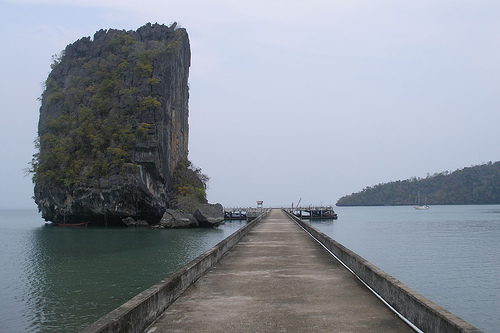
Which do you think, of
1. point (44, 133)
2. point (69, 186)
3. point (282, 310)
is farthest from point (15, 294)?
point (44, 133)

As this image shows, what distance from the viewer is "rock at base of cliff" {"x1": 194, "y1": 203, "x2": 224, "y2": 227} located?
5997 cm

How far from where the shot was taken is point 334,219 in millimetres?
93312

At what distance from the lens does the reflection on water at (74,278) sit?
14.0 meters

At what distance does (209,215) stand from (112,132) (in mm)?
18662

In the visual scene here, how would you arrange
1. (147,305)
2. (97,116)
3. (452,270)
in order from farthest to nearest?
(97,116), (452,270), (147,305)

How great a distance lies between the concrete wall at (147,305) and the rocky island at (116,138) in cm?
4655

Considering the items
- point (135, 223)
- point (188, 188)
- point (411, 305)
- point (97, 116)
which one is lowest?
point (135, 223)

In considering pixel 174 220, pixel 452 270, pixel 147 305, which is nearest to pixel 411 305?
pixel 147 305

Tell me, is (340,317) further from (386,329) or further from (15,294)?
(15,294)

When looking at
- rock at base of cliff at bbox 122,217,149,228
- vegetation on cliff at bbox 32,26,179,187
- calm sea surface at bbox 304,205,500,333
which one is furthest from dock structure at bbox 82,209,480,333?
rock at base of cliff at bbox 122,217,149,228

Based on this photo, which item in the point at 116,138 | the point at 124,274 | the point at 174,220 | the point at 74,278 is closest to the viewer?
the point at 74,278

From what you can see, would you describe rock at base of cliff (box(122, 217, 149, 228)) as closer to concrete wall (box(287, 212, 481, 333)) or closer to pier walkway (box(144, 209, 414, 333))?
pier walkway (box(144, 209, 414, 333))

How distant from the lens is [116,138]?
58.2 m

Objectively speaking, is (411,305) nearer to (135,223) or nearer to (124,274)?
(124,274)
